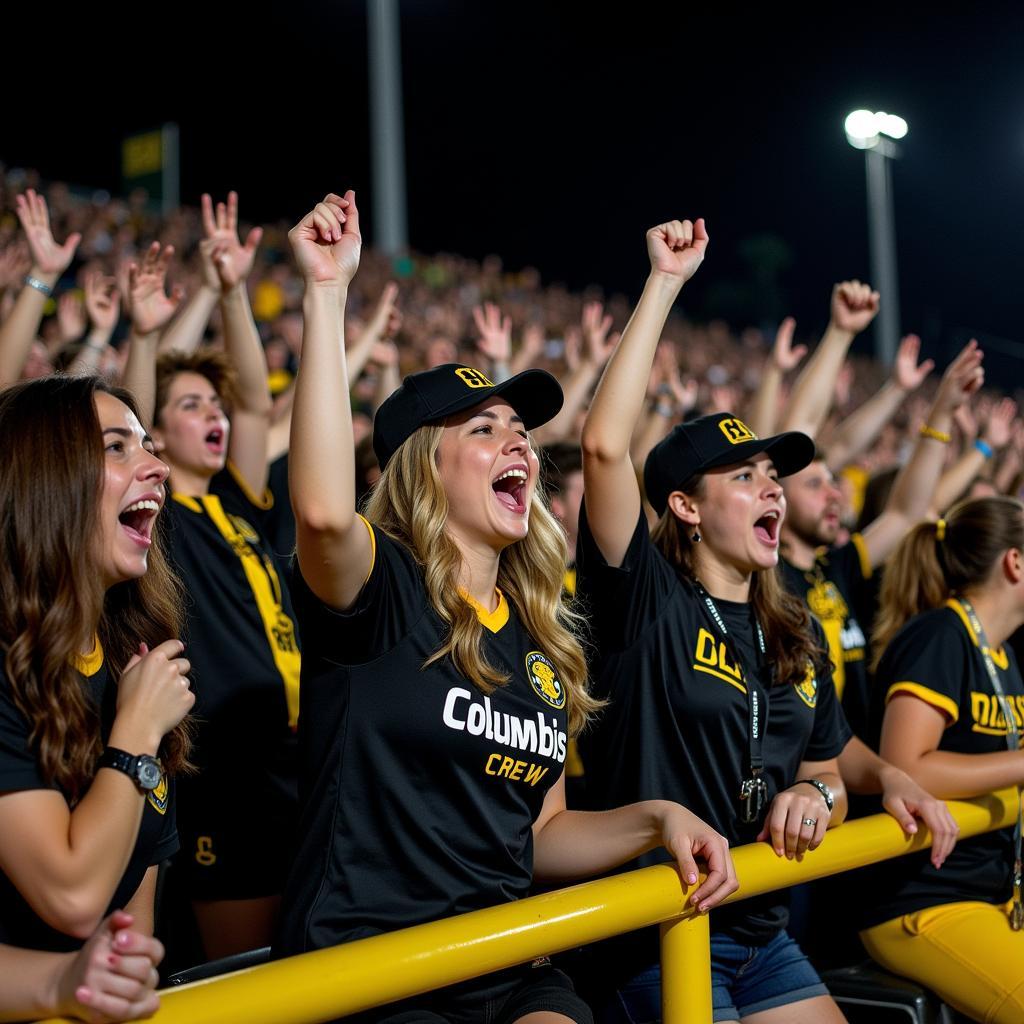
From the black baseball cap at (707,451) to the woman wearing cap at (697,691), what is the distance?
0.10ft

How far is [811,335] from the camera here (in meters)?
31.0

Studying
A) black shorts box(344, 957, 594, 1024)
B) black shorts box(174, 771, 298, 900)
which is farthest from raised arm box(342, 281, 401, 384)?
black shorts box(344, 957, 594, 1024)

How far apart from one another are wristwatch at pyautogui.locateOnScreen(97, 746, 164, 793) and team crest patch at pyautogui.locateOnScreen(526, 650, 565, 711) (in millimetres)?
796

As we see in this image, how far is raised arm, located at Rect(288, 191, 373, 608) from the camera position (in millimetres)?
1865

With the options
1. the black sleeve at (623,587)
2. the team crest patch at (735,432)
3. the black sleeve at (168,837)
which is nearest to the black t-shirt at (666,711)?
the black sleeve at (623,587)

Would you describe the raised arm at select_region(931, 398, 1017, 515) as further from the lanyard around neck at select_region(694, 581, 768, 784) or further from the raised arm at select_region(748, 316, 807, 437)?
the lanyard around neck at select_region(694, 581, 768, 784)

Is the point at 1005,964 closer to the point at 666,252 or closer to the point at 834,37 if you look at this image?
the point at 666,252

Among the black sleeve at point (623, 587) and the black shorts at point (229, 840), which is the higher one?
the black sleeve at point (623, 587)

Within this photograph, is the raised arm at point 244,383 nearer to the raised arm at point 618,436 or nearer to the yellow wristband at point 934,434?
the raised arm at point 618,436

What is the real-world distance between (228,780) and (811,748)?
4.97 feet

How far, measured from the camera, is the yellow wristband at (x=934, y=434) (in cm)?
461

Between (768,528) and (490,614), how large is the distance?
3.37 feet

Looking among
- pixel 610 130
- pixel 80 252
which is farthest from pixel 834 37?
pixel 80 252

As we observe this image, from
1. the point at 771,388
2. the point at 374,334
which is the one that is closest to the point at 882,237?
the point at 771,388
